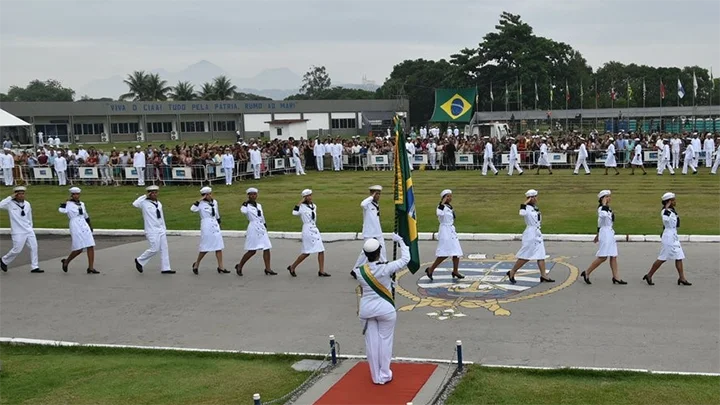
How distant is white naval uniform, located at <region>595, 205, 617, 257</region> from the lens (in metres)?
12.7

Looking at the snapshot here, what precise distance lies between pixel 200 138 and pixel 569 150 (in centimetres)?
4968

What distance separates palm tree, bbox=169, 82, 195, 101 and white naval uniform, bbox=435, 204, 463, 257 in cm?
8129

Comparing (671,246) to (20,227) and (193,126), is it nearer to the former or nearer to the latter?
(20,227)

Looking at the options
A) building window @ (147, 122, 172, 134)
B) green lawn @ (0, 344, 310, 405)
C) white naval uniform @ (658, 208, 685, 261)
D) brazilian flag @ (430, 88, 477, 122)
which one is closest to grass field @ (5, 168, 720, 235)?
white naval uniform @ (658, 208, 685, 261)

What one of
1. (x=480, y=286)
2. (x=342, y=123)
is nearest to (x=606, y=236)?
(x=480, y=286)

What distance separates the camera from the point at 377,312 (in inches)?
318

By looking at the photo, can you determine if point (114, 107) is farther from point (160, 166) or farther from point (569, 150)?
point (569, 150)

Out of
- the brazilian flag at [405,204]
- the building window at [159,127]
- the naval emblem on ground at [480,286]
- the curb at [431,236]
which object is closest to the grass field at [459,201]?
the curb at [431,236]

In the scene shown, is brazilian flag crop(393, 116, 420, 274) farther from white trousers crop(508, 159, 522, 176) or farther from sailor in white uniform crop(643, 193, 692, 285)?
white trousers crop(508, 159, 522, 176)

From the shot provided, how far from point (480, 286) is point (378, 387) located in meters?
5.43

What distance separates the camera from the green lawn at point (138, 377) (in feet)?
25.8

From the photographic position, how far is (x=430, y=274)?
13547 mm

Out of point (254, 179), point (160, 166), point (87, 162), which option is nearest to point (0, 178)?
point (87, 162)

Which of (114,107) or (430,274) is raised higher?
(114,107)
